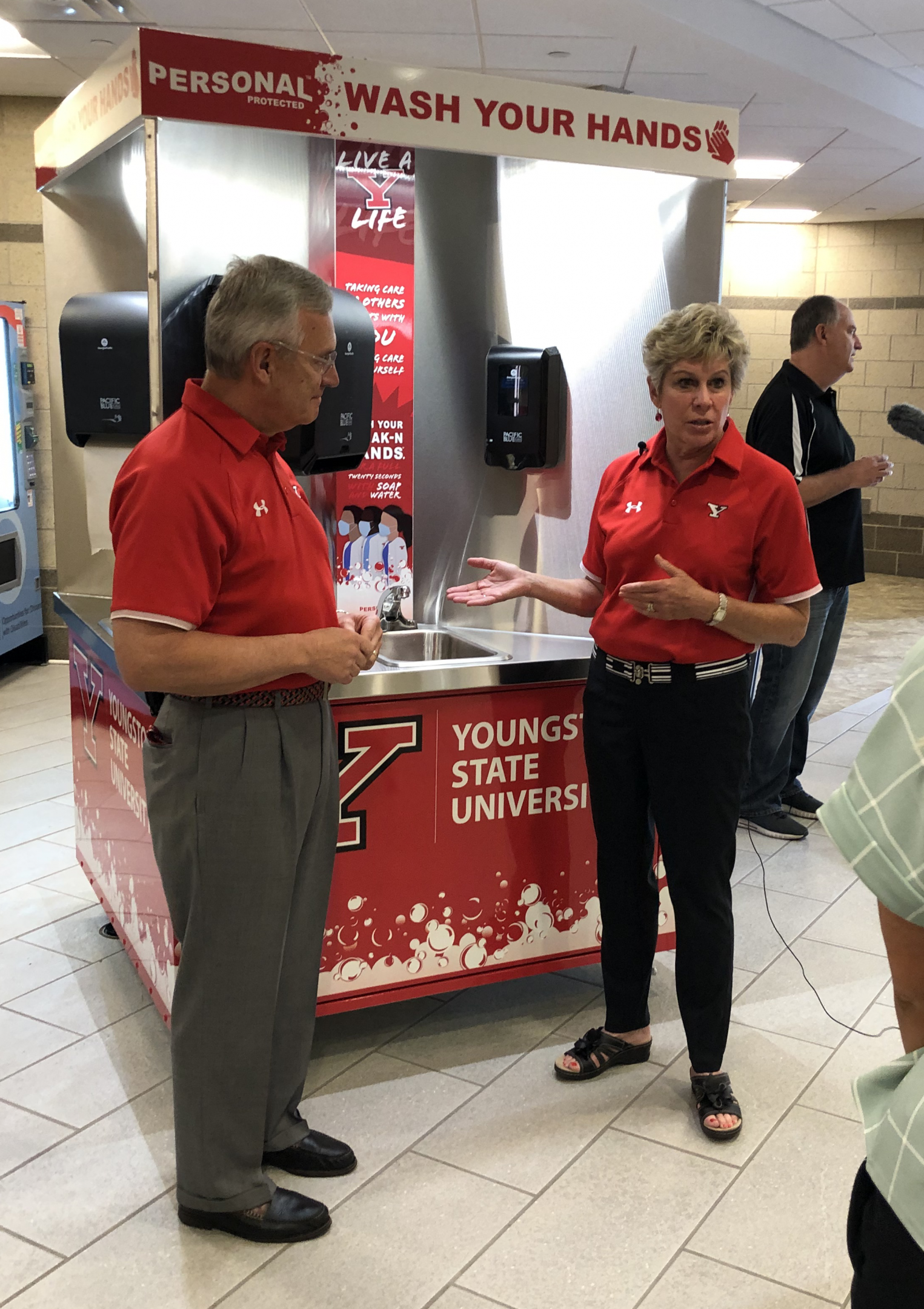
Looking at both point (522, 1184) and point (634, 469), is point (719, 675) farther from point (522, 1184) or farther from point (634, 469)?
point (522, 1184)

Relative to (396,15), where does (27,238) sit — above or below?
below

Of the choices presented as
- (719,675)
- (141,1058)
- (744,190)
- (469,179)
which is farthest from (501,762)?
(744,190)

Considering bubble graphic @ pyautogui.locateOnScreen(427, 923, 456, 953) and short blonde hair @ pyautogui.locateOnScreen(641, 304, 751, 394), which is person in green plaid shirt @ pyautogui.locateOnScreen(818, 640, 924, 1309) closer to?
short blonde hair @ pyautogui.locateOnScreen(641, 304, 751, 394)

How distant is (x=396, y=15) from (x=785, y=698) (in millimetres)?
3322

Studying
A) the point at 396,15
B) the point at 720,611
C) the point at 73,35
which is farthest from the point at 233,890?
the point at 73,35

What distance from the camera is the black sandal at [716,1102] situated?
2.37m

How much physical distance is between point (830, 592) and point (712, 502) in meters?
2.00

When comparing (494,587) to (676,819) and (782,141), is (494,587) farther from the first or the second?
(782,141)

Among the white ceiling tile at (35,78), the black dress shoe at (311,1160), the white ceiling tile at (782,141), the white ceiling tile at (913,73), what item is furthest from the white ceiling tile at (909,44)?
the black dress shoe at (311,1160)

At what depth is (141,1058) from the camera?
2.65 metres

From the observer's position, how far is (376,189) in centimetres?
288

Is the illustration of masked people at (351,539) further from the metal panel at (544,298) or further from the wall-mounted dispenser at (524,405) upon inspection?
the wall-mounted dispenser at (524,405)

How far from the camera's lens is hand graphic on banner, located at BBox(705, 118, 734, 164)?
2.89 metres

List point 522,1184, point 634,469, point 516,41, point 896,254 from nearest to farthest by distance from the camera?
1. point 522,1184
2. point 634,469
3. point 516,41
4. point 896,254
